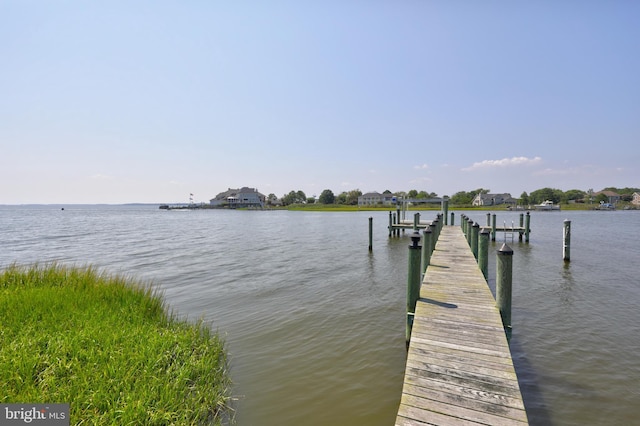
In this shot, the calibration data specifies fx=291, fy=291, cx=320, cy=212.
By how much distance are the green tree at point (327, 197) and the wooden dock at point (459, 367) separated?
136 meters

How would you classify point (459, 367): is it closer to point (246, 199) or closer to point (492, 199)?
point (246, 199)

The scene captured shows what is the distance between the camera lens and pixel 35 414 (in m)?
3.42

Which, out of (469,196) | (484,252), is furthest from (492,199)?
(484,252)

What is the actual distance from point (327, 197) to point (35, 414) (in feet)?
456

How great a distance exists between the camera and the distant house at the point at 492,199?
130 m

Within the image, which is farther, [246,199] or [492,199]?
[246,199]

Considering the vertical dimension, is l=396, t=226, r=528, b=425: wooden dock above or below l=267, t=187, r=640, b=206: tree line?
below

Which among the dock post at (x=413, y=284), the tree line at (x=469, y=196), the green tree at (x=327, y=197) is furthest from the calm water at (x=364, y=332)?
the green tree at (x=327, y=197)

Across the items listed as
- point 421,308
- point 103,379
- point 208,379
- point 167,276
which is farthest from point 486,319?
point 167,276

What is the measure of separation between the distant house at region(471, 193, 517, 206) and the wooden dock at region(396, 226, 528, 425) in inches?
5593

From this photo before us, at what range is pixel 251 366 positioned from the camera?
5.75 meters

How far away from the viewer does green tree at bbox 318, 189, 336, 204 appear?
142000 millimetres

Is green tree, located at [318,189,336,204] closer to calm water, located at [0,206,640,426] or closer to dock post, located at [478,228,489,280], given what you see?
calm water, located at [0,206,640,426]

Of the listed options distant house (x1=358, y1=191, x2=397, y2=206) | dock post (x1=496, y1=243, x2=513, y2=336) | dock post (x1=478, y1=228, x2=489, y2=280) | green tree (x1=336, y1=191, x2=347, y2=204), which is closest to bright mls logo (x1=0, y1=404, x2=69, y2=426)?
dock post (x1=496, y1=243, x2=513, y2=336)
